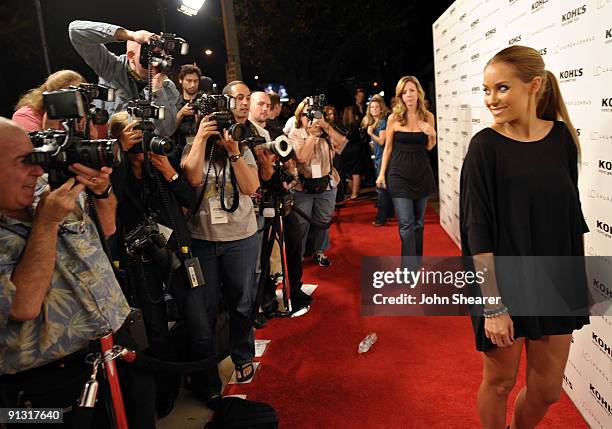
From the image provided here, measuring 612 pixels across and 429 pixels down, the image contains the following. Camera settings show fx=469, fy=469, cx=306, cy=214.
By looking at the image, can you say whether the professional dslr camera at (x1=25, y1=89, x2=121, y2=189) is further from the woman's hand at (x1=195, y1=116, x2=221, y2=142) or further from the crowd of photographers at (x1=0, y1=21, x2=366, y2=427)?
the woman's hand at (x1=195, y1=116, x2=221, y2=142)

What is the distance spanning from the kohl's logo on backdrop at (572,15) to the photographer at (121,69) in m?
2.10

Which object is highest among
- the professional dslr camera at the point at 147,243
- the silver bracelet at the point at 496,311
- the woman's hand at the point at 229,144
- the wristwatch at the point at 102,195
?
the woman's hand at the point at 229,144

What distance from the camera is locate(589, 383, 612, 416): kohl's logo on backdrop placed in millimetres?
1994

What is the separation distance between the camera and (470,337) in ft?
10.3

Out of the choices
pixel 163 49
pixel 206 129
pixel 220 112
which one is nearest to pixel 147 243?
pixel 206 129

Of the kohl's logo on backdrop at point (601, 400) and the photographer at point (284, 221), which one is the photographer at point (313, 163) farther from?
the kohl's logo on backdrop at point (601, 400)

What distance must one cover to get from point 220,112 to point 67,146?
109 cm

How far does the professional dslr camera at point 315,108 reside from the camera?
3825 millimetres

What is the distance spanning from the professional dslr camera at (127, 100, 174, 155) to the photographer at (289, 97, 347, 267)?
193 centimetres

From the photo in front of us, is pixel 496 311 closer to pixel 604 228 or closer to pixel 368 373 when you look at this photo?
pixel 604 228

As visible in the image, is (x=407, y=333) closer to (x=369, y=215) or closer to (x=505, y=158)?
(x=505, y=158)

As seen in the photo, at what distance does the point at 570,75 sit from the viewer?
7.36 feet

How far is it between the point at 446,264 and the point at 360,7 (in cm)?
1050

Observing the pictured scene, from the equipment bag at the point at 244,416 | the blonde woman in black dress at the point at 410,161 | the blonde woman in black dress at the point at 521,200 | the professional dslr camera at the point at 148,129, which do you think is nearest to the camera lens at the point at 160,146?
the professional dslr camera at the point at 148,129
